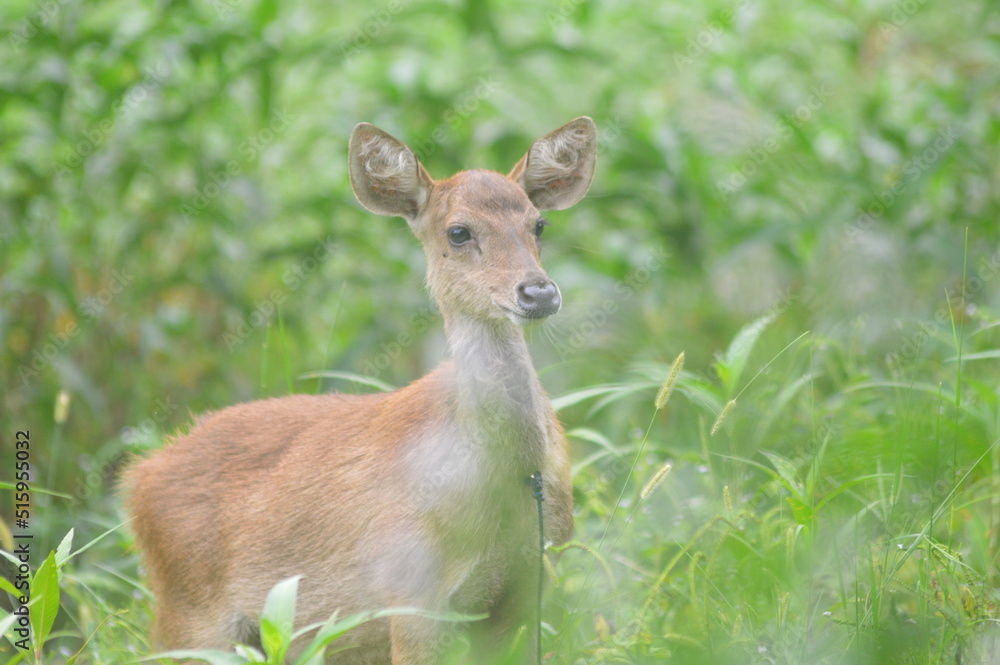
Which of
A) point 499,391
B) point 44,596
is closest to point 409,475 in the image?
point 499,391

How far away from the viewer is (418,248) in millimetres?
7426

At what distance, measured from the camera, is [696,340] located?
7109 mm

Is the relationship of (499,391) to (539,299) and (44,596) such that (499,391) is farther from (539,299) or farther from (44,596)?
(44,596)

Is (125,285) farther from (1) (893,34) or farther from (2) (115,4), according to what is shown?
(1) (893,34)

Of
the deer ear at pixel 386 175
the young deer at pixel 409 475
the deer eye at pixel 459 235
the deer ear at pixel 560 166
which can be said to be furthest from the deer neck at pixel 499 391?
the deer ear at pixel 560 166

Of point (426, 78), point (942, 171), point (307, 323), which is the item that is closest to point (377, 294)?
point (307, 323)

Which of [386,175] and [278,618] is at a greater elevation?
[386,175]

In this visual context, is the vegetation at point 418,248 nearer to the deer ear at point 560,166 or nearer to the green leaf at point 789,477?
the deer ear at point 560,166

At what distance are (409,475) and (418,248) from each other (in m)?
3.53

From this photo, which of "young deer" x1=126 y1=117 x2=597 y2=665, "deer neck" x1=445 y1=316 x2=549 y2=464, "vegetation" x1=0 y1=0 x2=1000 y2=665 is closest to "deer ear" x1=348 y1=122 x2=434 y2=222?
"young deer" x1=126 y1=117 x2=597 y2=665

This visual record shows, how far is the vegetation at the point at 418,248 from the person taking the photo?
19.8 ft

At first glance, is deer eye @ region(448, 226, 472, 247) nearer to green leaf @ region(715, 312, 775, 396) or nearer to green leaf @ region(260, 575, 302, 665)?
green leaf @ region(715, 312, 775, 396)

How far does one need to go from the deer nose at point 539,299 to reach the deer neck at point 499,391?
24 centimetres

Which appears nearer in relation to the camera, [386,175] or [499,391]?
[499,391]
